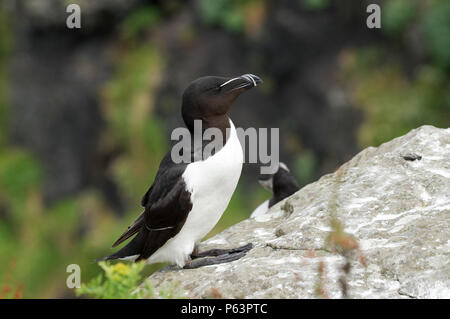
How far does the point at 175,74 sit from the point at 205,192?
31.6 ft

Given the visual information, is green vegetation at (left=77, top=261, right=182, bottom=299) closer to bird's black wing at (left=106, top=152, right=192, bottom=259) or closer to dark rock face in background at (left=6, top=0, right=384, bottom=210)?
bird's black wing at (left=106, top=152, right=192, bottom=259)

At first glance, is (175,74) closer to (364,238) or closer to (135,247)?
(135,247)

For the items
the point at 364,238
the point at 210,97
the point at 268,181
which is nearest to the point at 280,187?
the point at 268,181

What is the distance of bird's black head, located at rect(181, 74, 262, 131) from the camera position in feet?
12.8

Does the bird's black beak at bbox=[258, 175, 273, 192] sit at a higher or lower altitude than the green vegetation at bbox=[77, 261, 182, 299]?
lower

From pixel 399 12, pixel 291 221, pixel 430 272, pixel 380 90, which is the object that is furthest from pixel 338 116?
pixel 430 272

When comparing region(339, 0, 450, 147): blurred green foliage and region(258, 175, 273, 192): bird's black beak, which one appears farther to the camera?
region(339, 0, 450, 147): blurred green foliage

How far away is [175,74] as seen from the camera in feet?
43.6

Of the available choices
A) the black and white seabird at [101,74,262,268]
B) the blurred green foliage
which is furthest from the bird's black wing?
the blurred green foliage

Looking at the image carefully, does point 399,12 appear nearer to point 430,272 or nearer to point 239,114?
point 239,114

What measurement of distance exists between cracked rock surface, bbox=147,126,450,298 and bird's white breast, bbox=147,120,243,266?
0.45ft

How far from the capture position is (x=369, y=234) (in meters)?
3.68

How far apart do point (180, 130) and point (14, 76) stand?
1180cm
